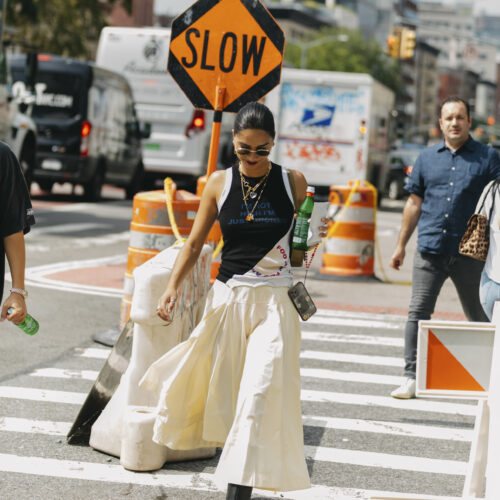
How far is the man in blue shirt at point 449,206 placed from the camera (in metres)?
7.10

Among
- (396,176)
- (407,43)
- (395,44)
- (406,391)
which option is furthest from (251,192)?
(395,44)

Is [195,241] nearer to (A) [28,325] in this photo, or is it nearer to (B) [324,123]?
(A) [28,325]

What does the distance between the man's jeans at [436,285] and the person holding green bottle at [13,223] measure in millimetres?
3489

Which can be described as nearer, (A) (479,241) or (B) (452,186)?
(A) (479,241)

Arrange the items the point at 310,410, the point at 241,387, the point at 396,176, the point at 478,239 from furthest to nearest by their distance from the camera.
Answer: the point at 396,176 → the point at 310,410 → the point at 478,239 → the point at 241,387

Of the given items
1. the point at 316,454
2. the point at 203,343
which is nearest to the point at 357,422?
the point at 316,454

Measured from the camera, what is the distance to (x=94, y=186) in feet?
78.7

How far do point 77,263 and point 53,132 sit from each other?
9.51 meters

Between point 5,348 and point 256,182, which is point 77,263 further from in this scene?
point 256,182

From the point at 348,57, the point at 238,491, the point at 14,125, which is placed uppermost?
the point at 348,57

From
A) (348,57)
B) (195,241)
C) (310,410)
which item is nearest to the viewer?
(195,241)

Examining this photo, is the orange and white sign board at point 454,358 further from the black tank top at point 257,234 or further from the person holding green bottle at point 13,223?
the person holding green bottle at point 13,223

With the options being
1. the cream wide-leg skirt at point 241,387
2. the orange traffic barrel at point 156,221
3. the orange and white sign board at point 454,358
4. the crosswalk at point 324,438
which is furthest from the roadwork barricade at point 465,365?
the orange traffic barrel at point 156,221

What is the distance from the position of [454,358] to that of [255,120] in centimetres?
136
